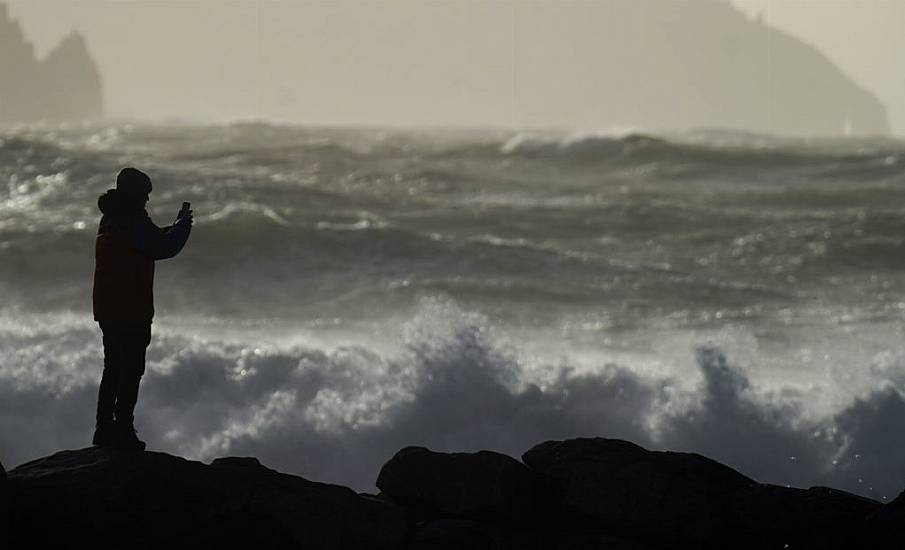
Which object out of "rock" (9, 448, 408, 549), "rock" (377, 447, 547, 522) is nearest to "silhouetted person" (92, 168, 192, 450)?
"rock" (9, 448, 408, 549)

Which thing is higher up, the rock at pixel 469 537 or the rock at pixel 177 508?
the rock at pixel 177 508

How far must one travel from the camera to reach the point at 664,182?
3288 centimetres

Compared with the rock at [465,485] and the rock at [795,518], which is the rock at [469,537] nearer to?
the rock at [465,485]

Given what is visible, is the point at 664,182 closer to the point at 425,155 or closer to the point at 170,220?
the point at 425,155

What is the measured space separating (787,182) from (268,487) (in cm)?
2884

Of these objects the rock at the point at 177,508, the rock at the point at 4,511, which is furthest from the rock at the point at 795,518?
the rock at the point at 4,511

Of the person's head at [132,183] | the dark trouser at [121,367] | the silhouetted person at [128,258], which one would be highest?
the person's head at [132,183]

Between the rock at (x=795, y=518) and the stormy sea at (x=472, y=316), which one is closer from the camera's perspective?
the rock at (x=795, y=518)

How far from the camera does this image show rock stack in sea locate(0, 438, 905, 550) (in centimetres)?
557

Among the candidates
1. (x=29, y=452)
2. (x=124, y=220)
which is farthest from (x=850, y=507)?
(x=29, y=452)

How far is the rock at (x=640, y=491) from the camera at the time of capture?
19.2ft

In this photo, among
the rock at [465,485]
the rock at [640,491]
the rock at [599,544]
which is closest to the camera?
the rock at [599,544]

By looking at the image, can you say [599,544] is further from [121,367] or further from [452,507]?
[121,367]

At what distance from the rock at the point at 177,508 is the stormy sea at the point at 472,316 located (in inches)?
199
